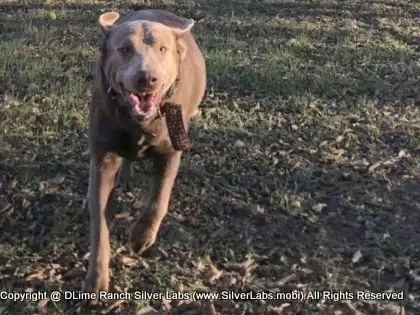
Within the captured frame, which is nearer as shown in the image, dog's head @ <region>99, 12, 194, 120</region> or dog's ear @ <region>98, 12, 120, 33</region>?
dog's head @ <region>99, 12, 194, 120</region>

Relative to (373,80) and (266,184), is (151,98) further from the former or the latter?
(373,80)

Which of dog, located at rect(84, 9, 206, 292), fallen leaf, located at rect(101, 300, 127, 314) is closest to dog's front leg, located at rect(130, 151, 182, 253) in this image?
dog, located at rect(84, 9, 206, 292)

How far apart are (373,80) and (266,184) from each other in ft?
8.88

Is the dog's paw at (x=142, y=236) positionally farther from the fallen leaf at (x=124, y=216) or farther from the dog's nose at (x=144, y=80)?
the dog's nose at (x=144, y=80)

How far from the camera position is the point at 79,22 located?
8.38 metres

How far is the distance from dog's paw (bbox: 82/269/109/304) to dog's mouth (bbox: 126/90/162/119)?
2.81 feet

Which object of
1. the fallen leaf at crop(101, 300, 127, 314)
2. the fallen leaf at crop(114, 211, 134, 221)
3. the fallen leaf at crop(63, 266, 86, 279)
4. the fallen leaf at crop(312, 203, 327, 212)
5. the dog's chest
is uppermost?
the dog's chest

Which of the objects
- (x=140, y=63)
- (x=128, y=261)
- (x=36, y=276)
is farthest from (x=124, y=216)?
(x=140, y=63)

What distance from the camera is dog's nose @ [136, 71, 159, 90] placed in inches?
135

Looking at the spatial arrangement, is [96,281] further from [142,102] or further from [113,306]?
[142,102]

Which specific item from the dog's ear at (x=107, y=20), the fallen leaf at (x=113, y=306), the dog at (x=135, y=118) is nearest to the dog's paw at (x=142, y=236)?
the dog at (x=135, y=118)

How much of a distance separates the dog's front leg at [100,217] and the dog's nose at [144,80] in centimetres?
60

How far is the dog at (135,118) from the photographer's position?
359cm

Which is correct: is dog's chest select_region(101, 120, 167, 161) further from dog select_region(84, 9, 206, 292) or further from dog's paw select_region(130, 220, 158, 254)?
dog's paw select_region(130, 220, 158, 254)
